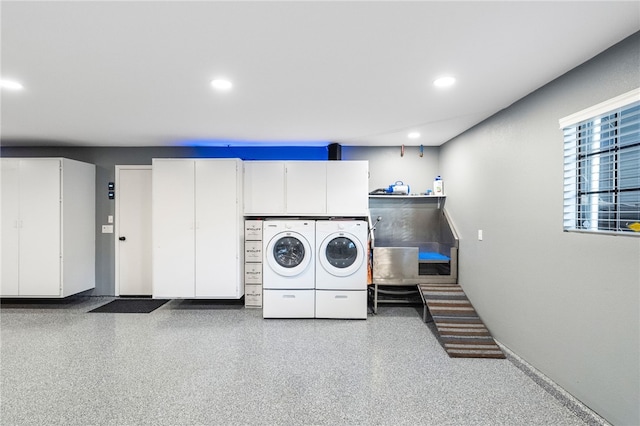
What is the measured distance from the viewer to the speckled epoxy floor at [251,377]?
199 cm

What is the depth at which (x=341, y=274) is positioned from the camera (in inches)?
148

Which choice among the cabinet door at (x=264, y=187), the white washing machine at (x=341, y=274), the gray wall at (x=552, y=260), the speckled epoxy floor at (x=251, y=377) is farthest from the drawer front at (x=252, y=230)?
the gray wall at (x=552, y=260)

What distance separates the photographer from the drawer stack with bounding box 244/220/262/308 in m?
4.13

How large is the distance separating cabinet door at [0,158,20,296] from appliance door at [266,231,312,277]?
3.45 meters

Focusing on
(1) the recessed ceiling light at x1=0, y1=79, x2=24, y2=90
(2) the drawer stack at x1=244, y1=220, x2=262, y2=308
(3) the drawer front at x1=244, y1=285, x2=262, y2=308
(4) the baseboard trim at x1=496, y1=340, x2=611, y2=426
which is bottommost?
(4) the baseboard trim at x1=496, y1=340, x2=611, y2=426

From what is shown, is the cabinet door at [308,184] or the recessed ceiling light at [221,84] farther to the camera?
the cabinet door at [308,184]

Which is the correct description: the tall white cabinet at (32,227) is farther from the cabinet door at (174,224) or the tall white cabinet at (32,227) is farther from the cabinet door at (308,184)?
the cabinet door at (308,184)

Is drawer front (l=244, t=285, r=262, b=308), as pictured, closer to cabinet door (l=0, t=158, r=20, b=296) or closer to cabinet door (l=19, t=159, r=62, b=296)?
cabinet door (l=19, t=159, r=62, b=296)

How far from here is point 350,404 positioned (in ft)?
6.89

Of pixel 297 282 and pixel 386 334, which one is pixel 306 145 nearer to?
pixel 297 282

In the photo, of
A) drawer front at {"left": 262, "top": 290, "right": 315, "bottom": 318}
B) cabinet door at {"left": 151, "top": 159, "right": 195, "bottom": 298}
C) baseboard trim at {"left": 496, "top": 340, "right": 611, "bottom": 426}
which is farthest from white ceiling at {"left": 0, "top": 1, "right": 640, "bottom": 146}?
baseboard trim at {"left": 496, "top": 340, "right": 611, "bottom": 426}

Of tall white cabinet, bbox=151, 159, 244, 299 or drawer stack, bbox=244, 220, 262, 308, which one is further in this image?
drawer stack, bbox=244, 220, 262, 308

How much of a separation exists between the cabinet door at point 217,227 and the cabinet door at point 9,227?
2.45m

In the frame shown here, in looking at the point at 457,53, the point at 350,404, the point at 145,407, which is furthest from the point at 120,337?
the point at 457,53
